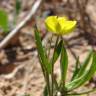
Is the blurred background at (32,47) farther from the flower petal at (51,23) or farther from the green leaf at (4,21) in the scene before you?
the flower petal at (51,23)

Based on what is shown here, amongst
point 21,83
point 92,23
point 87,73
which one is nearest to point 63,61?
point 87,73

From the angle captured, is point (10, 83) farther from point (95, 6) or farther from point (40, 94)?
point (95, 6)

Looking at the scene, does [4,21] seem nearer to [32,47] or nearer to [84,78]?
[32,47]

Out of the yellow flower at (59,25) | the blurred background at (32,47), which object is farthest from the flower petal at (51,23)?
the blurred background at (32,47)

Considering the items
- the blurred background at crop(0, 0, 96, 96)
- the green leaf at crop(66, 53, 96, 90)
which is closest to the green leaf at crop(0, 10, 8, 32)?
the blurred background at crop(0, 0, 96, 96)

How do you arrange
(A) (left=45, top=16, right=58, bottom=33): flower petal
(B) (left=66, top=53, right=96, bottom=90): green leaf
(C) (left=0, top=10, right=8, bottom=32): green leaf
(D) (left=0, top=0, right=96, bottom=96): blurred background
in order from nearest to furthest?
(A) (left=45, top=16, right=58, bottom=33): flower petal → (B) (left=66, top=53, right=96, bottom=90): green leaf → (D) (left=0, top=0, right=96, bottom=96): blurred background → (C) (left=0, top=10, right=8, bottom=32): green leaf

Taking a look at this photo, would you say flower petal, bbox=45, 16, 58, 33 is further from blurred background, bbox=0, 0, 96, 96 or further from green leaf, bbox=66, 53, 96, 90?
blurred background, bbox=0, 0, 96, 96
